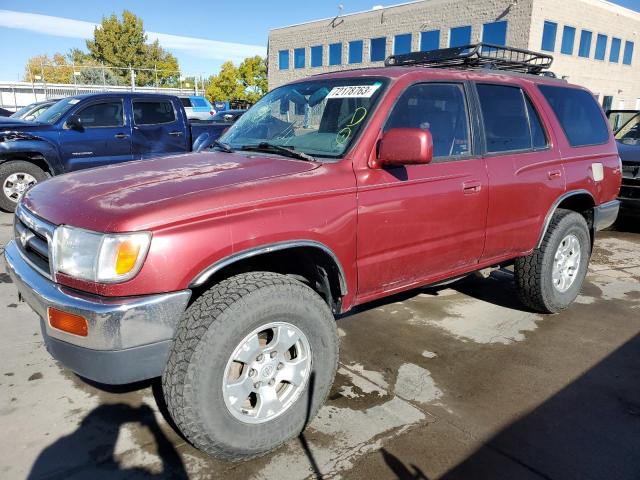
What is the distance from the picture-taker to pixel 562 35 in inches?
1012

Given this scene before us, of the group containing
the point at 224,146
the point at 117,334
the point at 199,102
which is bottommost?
the point at 117,334

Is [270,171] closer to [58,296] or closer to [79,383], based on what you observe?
[58,296]

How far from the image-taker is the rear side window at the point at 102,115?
7.98 metres

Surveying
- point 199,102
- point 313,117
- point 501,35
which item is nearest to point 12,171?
point 313,117

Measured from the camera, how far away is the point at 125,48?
5638 centimetres

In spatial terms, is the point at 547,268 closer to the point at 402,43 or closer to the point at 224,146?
the point at 224,146

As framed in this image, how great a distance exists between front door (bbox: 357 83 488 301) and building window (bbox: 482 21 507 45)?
24.5 metres

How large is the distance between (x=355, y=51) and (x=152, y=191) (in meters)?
32.3

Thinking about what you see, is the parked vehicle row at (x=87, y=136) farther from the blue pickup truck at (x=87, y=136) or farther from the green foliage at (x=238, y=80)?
the green foliage at (x=238, y=80)

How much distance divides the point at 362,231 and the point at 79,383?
1.97m

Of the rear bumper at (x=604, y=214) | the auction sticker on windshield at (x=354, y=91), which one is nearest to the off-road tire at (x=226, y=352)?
the auction sticker on windshield at (x=354, y=91)

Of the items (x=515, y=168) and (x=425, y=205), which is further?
(x=515, y=168)

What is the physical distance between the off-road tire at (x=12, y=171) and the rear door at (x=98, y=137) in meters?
0.43

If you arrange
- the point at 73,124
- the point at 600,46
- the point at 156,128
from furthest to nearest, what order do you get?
the point at 600,46 → the point at 156,128 → the point at 73,124
